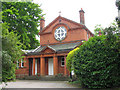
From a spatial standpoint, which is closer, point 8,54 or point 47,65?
point 8,54

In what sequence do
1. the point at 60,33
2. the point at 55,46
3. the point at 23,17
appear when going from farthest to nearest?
the point at 23,17 → the point at 60,33 → the point at 55,46

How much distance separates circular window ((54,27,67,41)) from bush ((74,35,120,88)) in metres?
11.8

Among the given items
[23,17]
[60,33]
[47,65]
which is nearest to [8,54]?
[47,65]

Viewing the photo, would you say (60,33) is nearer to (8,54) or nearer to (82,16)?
(82,16)

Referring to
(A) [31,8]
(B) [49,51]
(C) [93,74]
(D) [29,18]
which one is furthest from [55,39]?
(C) [93,74]

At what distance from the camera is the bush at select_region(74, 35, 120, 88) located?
9.80 m

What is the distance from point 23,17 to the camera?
24.2 meters

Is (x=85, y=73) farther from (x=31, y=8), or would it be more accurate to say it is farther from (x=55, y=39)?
(x=31, y=8)

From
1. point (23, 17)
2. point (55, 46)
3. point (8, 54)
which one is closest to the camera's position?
point (8, 54)

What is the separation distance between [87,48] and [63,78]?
8321mm

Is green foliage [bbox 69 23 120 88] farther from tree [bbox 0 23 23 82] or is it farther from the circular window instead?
the circular window

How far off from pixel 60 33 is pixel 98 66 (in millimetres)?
13646

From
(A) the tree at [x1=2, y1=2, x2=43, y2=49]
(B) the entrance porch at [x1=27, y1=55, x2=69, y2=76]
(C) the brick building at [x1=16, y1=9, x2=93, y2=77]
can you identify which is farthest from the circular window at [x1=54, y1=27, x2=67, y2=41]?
(A) the tree at [x1=2, y1=2, x2=43, y2=49]

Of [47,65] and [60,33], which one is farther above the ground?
[60,33]
